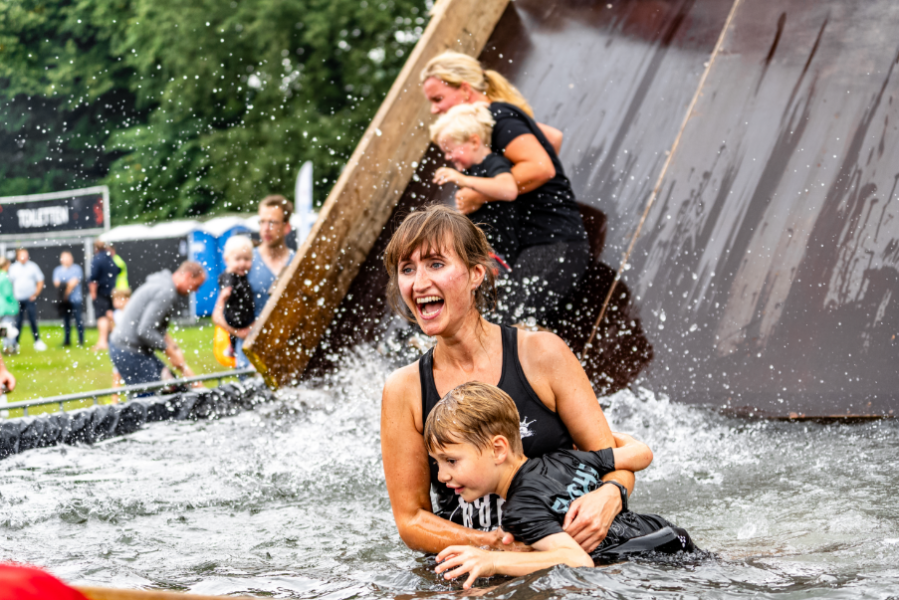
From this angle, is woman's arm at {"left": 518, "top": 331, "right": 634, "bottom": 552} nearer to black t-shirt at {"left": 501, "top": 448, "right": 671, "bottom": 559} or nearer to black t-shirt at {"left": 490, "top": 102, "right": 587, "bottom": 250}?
black t-shirt at {"left": 501, "top": 448, "right": 671, "bottom": 559}

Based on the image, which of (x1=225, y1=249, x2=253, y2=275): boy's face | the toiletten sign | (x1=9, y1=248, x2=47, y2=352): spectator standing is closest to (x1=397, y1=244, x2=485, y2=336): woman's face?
(x1=225, y1=249, x2=253, y2=275): boy's face

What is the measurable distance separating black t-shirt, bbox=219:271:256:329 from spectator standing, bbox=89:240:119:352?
24.7ft

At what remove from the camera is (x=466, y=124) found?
4773 mm

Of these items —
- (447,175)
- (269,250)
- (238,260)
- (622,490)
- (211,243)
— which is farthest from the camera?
(211,243)

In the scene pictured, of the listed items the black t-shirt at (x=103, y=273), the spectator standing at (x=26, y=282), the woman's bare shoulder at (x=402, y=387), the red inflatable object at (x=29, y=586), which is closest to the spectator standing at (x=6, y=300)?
the spectator standing at (x=26, y=282)

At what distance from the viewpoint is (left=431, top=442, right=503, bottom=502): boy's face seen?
2.41m

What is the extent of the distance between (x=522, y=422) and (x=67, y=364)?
13.1m

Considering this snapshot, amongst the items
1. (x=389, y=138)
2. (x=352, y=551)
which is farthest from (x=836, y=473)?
(x=389, y=138)

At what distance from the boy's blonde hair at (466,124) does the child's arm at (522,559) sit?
2.81 meters

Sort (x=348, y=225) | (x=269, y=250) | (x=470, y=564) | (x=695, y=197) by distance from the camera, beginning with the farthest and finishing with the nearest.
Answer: (x=269, y=250), (x=348, y=225), (x=695, y=197), (x=470, y=564)

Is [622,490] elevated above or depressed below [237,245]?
below

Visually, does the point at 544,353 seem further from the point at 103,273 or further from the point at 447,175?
the point at 103,273

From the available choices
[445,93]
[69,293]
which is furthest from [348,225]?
[69,293]

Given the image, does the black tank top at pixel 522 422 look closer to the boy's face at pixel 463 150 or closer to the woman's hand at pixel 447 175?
the woman's hand at pixel 447 175
